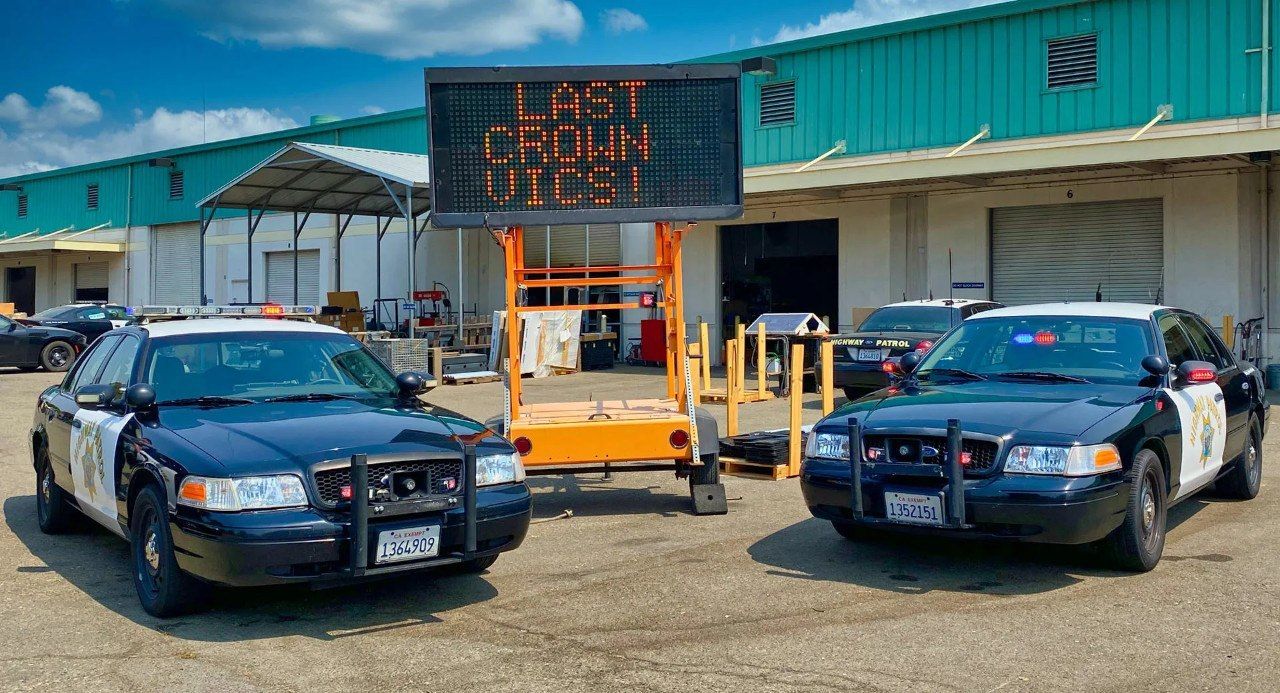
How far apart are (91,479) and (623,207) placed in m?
3.75

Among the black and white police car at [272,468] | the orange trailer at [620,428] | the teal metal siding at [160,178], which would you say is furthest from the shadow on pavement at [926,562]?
the teal metal siding at [160,178]

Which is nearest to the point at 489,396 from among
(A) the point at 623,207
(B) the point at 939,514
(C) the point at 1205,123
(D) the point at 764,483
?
(D) the point at 764,483

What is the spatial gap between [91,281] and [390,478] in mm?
40597

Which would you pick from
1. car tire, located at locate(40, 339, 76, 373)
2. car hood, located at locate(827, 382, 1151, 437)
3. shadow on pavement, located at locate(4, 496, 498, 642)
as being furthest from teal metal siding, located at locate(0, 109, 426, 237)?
car hood, located at locate(827, 382, 1151, 437)

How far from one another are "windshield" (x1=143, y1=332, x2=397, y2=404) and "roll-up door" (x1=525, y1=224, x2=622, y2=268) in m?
19.8

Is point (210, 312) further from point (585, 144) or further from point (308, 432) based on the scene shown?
point (308, 432)

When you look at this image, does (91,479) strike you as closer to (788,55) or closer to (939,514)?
(939,514)

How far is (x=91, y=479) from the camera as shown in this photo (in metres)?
6.68

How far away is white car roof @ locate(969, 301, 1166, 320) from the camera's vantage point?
24.9 feet

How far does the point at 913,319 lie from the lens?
51.3ft

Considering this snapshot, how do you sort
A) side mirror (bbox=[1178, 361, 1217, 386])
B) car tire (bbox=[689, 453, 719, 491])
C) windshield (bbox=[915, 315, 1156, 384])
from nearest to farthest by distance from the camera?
side mirror (bbox=[1178, 361, 1217, 386]) → windshield (bbox=[915, 315, 1156, 384]) → car tire (bbox=[689, 453, 719, 491])

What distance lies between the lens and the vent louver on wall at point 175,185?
38312 millimetres

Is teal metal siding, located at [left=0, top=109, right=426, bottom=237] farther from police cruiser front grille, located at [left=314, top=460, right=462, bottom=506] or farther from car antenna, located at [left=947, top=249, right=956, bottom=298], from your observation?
police cruiser front grille, located at [left=314, top=460, right=462, bottom=506]

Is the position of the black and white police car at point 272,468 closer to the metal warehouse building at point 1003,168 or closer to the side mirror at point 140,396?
the side mirror at point 140,396
